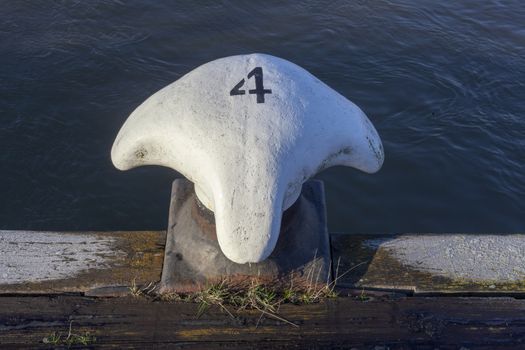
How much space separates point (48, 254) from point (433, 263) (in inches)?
93.3

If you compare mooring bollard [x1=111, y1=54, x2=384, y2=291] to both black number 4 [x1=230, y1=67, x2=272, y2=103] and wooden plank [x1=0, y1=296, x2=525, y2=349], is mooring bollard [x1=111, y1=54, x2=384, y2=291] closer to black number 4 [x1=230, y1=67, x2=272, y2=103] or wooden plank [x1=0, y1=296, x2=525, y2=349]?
black number 4 [x1=230, y1=67, x2=272, y2=103]

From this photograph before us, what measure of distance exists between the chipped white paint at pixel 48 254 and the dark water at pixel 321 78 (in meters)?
2.30

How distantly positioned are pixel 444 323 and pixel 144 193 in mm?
3979

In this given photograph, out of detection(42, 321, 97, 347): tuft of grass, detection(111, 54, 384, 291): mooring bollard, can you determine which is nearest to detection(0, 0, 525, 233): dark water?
detection(111, 54, 384, 291): mooring bollard

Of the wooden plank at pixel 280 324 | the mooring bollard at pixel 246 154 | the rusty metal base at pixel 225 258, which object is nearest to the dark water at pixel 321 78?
the rusty metal base at pixel 225 258

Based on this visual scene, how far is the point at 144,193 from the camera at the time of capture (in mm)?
6438

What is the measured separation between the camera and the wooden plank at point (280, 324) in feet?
10.2

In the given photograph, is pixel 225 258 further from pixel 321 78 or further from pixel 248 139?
pixel 321 78

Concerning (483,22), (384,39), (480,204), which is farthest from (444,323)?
(483,22)

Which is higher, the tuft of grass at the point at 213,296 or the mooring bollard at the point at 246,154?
the mooring bollard at the point at 246,154

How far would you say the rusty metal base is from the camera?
3.39 meters

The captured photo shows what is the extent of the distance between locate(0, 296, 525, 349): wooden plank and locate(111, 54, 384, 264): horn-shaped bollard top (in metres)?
0.46

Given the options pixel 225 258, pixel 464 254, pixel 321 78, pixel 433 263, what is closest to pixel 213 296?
pixel 225 258

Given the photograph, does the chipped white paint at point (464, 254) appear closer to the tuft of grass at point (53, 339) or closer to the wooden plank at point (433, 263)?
the wooden plank at point (433, 263)
